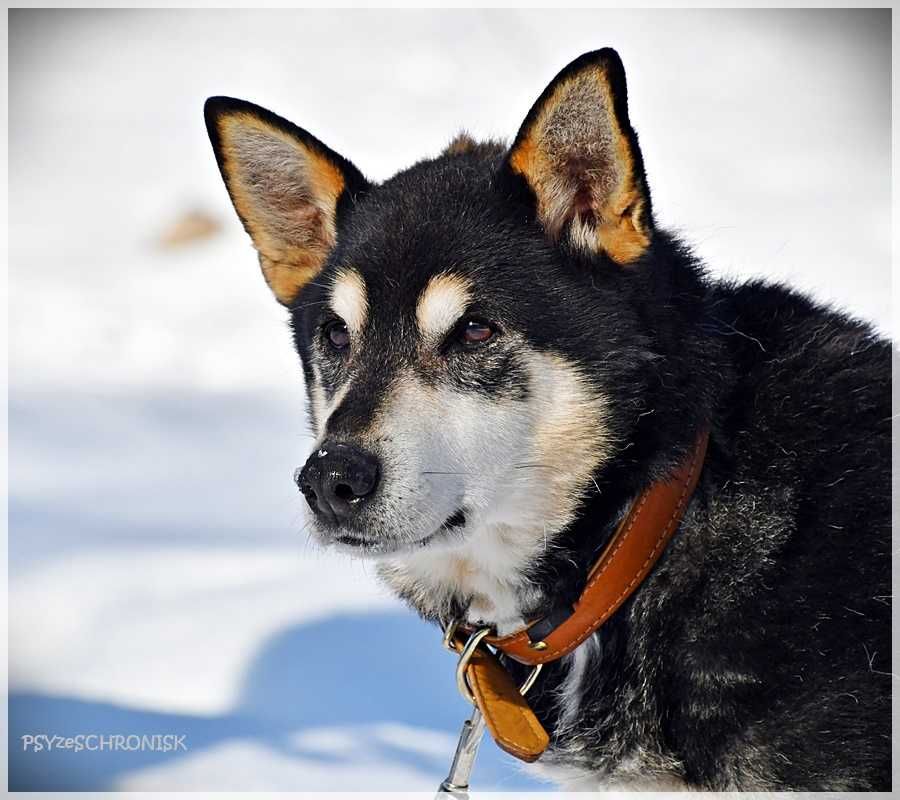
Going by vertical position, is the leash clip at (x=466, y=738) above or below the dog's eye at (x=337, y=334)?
below

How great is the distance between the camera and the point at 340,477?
7.68ft

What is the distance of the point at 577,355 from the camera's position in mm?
2539

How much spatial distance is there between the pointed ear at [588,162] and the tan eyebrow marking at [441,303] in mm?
271

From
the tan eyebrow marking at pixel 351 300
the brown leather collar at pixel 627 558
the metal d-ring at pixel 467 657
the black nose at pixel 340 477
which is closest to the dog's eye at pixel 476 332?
the tan eyebrow marking at pixel 351 300

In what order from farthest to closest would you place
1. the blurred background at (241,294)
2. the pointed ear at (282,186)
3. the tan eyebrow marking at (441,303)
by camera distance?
the blurred background at (241,294), the pointed ear at (282,186), the tan eyebrow marking at (441,303)

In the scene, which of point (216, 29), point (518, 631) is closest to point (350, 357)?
point (518, 631)

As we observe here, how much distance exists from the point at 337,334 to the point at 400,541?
628 millimetres

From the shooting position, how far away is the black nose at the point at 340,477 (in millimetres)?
2340

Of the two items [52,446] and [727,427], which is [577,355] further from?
[52,446]

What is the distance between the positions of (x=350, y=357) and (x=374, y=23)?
6.50 meters

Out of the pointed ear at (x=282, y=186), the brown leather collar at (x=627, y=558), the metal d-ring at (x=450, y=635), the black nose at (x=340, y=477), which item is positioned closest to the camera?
Answer: the black nose at (x=340, y=477)

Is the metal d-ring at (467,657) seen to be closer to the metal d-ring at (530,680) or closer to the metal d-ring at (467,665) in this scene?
the metal d-ring at (467,665)

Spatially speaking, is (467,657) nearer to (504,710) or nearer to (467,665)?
(467,665)

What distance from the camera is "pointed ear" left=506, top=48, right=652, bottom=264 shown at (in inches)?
94.4
